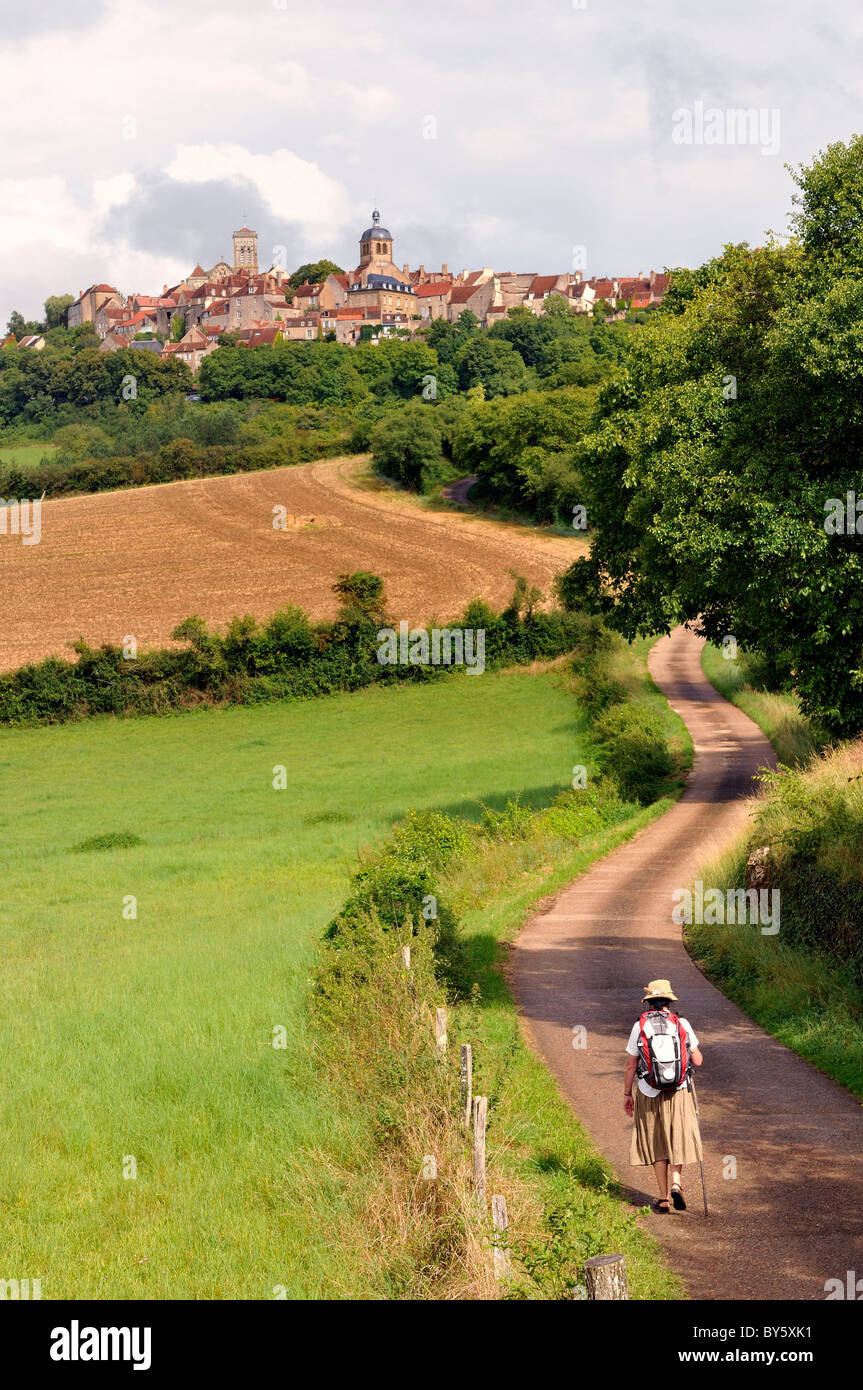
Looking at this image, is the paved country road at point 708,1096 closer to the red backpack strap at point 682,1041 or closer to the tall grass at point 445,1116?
the tall grass at point 445,1116

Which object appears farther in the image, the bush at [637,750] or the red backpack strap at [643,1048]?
the bush at [637,750]

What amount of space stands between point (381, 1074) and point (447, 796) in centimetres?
2963

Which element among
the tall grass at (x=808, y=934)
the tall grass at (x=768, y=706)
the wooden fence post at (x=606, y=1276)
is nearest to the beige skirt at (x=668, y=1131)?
the tall grass at (x=808, y=934)

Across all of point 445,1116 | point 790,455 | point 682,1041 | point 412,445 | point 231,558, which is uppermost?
point 412,445

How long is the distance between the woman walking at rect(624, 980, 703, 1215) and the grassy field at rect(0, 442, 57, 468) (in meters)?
140

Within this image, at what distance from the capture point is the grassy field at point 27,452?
478ft

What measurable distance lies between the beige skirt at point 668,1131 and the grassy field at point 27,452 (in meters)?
140

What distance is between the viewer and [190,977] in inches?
802

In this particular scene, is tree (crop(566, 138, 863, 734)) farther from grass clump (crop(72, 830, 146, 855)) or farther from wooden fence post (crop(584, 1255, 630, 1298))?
grass clump (crop(72, 830, 146, 855))

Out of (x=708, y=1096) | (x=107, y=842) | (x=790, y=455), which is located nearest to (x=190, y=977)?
(x=708, y=1096)

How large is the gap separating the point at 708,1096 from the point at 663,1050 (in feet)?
11.6

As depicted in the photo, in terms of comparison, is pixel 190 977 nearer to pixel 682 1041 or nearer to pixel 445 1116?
pixel 445 1116

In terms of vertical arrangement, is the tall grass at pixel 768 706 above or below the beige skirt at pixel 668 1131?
below
